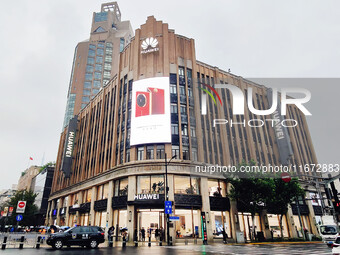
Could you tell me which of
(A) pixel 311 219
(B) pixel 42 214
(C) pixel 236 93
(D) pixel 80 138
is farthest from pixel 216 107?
(B) pixel 42 214

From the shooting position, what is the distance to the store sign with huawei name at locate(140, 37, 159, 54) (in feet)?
135

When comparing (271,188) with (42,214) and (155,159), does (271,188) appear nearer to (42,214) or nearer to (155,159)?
(155,159)

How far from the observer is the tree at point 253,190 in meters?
29.2

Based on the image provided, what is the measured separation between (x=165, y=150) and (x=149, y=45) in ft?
64.5

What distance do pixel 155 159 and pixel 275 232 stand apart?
22.2 metres

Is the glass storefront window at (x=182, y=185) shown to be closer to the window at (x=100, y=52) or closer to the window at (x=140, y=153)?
the window at (x=140, y=153)

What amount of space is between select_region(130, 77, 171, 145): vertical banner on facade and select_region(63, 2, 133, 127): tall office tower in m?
63.5

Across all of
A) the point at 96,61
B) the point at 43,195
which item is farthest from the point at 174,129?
the point at 96,61

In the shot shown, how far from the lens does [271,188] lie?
29281mm

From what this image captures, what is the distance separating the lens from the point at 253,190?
29.8 meters

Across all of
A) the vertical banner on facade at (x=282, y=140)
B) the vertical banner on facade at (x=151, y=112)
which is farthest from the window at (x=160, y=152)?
the vertical banner on facade at (x=282, y=140)

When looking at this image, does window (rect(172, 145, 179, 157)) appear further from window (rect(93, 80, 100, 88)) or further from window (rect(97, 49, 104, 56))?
window (rect(97, 49, 104, 56))

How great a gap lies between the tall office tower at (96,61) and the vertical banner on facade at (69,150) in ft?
121

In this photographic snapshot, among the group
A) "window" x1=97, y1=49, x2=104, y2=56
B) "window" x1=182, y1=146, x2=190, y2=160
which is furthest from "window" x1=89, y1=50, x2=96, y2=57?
"window" x1=182, y1=146, x2=190, y2=160
